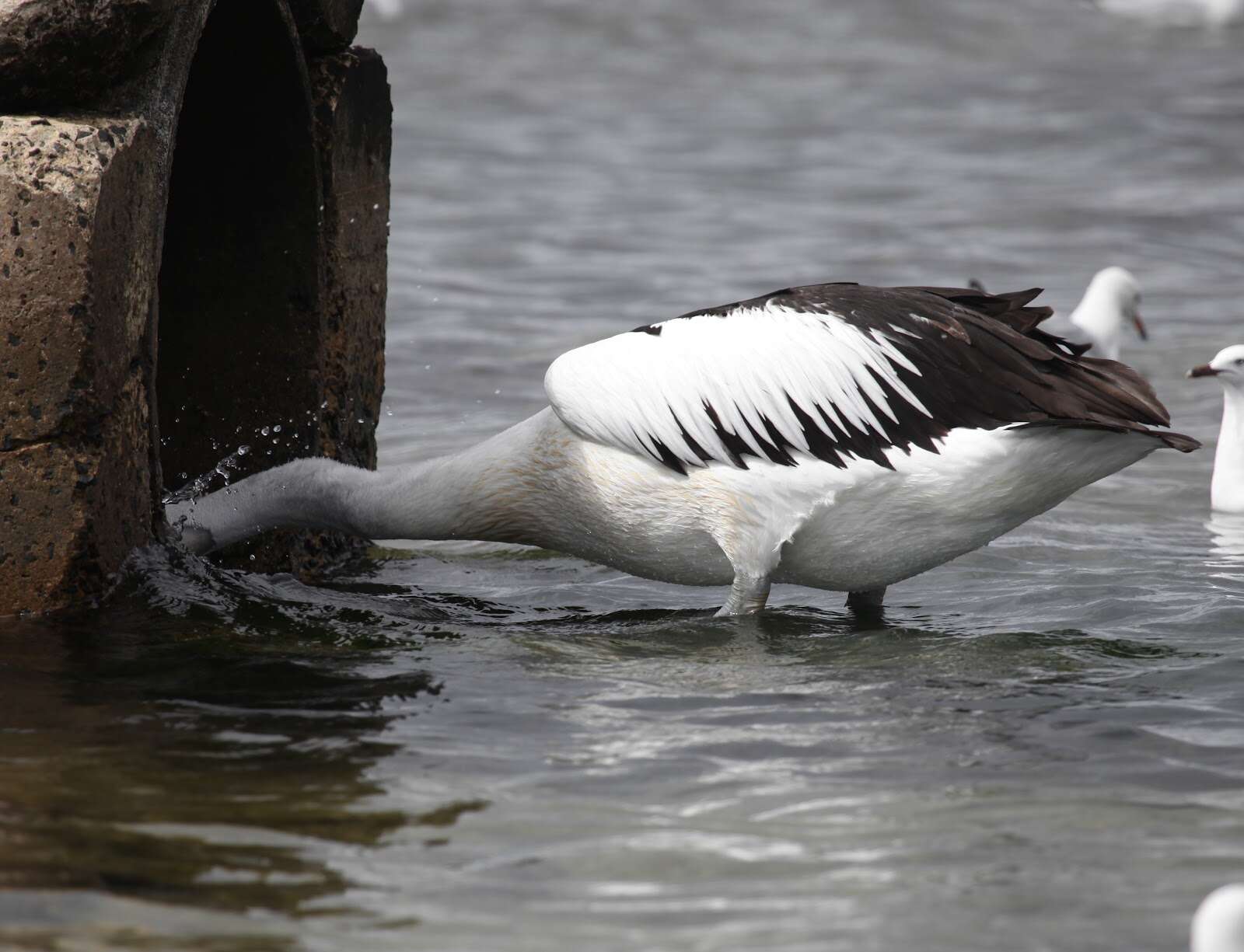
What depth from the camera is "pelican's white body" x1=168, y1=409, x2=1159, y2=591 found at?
211 inches

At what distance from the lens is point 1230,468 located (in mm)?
7953

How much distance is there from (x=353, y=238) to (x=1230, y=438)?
422 cm

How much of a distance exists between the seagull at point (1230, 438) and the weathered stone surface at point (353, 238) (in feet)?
12.8

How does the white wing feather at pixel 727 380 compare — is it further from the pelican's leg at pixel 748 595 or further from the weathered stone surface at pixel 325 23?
the weathered stone surface at pixel 325 23

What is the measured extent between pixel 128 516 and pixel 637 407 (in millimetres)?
1636

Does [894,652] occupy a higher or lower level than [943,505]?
lower

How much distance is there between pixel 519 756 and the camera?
4422 millimetres

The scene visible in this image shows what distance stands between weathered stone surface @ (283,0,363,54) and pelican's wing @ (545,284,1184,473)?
6.32ft

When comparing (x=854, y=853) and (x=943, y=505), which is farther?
(x=943, y=505)

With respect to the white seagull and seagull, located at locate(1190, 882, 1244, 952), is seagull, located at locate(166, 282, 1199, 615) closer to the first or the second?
seagull, located at locate(1190, 882, 1244, 952)

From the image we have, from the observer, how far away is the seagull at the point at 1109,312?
35.4 ft

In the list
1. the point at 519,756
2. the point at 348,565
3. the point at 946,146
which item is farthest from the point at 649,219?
the point at 519,756

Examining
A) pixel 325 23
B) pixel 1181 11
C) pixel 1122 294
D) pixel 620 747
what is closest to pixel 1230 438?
pixel 1122 294

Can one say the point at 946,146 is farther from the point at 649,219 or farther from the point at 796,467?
the point at 796,467
